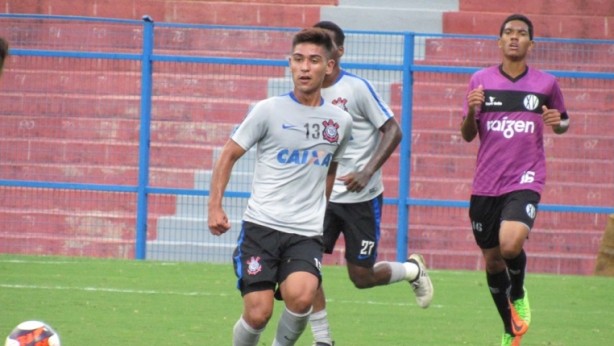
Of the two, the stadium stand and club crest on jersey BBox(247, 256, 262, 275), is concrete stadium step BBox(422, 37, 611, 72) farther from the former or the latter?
club crest on jersey BBox(247, 256, 262, 275)

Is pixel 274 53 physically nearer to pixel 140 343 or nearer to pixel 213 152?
pixel 213 152

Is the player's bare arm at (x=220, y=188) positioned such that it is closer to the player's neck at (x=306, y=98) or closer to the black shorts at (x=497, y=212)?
the player's neck at (x=306, y=98)

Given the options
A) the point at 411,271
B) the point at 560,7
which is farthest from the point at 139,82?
the point at 411,271

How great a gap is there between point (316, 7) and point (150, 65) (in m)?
3.72

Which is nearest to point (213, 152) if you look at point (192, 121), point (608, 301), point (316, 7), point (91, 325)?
point (192, 121)

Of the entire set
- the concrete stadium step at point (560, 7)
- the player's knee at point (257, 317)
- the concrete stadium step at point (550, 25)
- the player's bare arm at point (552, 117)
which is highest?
the concrete stadium step at point (560, 7)

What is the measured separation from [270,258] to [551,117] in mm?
2549

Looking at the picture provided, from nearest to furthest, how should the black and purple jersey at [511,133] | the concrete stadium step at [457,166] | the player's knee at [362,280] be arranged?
1. the black and purple jersey at [511,133]
2. the player's knee at [362,280]
3. the concrete stadium step at [457,166]

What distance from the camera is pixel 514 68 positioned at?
9930 millimetres

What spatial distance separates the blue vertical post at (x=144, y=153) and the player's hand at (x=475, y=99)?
7.25 meters

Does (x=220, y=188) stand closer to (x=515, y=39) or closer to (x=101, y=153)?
(x=515, y=39)

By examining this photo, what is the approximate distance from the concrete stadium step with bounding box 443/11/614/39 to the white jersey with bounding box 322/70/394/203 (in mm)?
9463

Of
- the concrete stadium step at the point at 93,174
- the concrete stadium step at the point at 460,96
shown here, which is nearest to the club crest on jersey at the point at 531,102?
the concrete stadium step at the point at 460,96

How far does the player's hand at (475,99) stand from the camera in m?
9.55
